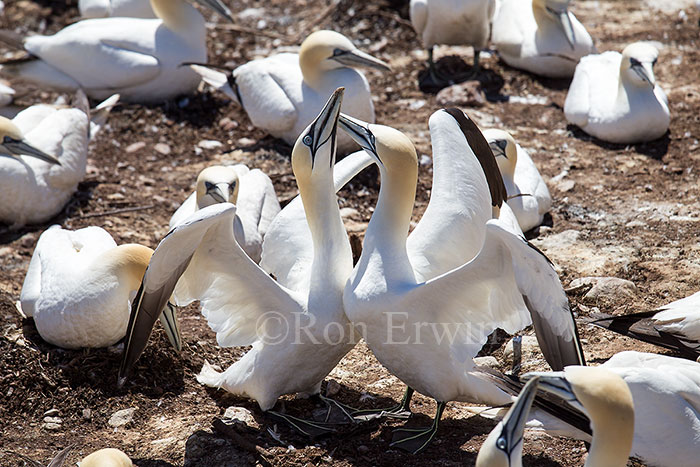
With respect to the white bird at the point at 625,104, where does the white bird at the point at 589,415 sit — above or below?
above

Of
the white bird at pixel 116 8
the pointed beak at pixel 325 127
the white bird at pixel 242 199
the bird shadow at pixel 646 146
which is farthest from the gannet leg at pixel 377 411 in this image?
the white bird at pixel 116 8

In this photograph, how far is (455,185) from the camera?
455 cm

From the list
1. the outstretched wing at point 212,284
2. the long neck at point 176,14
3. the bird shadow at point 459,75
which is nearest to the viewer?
the outstretched wing at point 212,284

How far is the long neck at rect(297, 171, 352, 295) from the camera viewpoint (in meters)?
4.34

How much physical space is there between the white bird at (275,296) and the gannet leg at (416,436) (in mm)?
470

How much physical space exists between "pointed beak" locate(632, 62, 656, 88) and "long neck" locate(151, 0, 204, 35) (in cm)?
394

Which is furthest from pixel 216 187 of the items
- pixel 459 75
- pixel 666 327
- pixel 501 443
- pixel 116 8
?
pixel 116 8

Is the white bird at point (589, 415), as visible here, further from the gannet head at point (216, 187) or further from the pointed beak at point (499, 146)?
the pointed beak at point (499, 146)

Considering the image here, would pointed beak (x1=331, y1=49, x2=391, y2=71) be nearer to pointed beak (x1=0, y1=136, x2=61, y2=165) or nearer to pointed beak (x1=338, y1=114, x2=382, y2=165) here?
pointed beak (x1=0, y1=136, x2=61, y2=165)

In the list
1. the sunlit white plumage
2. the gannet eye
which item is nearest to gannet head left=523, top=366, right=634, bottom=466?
the gannet eye

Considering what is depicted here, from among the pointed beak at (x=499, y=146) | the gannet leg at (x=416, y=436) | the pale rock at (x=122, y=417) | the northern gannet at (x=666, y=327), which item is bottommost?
the pale rock at (x=122, y=417)

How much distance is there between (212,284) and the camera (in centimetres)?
435

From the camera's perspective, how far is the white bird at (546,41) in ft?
27.6

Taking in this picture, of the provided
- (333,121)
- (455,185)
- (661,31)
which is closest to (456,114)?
(455,185)
